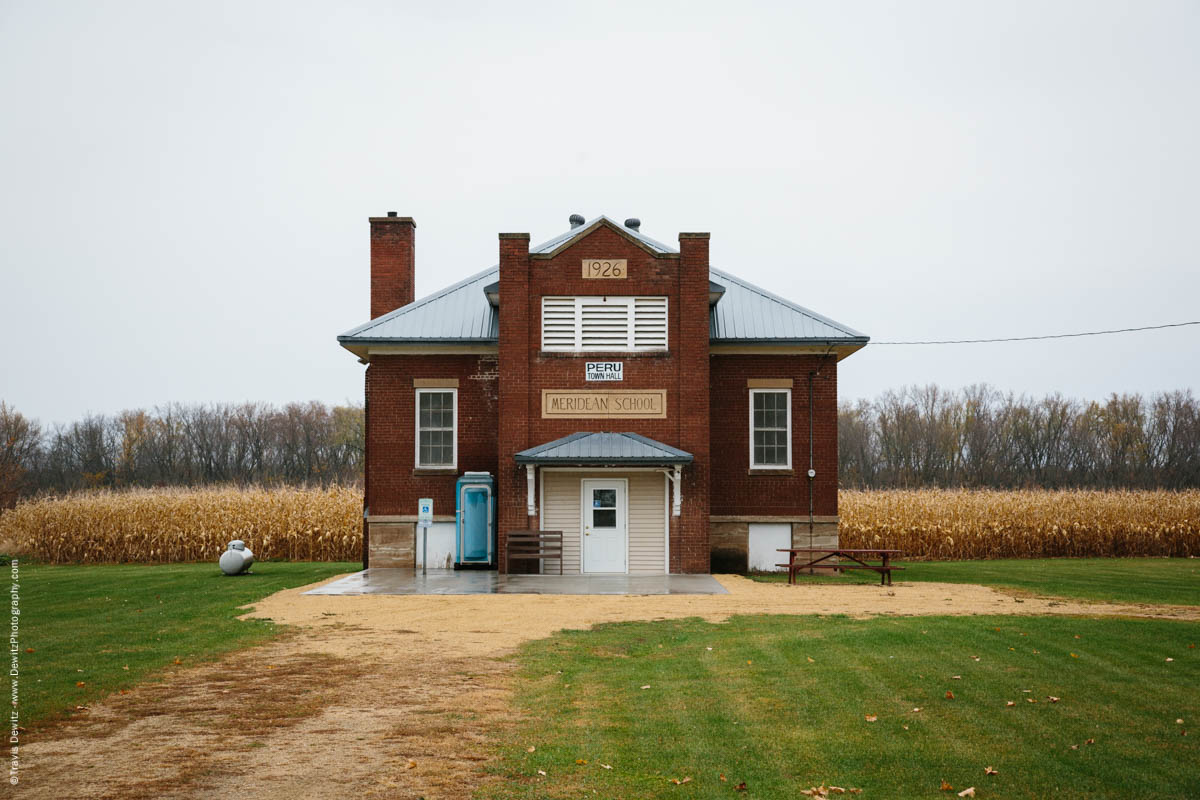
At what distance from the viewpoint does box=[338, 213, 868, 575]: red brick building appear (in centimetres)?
2298

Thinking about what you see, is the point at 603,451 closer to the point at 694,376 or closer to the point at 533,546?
the point at 533,546

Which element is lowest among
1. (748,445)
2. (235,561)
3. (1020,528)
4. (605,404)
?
(235,561)

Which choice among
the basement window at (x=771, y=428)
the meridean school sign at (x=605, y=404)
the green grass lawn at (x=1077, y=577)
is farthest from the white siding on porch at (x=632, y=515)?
the basement window at (x=771, y=428)

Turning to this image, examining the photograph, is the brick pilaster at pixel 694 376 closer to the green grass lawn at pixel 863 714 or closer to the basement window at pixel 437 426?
the basement window at pixel 437 426

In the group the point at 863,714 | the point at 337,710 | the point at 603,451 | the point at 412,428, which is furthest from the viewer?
the point at 412,428

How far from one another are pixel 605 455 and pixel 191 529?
15.7m

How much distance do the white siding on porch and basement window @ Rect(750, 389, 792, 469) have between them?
321 cm

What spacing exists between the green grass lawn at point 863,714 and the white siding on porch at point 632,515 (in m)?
8.97

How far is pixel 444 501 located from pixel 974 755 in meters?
18.1

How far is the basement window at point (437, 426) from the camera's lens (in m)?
24.9

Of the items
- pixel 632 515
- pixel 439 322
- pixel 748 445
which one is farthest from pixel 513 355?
pixel 748 445

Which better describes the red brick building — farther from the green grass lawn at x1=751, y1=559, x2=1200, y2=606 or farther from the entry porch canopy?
the green grass lawn at x1=751, y1=559, x2=1200, y2=606

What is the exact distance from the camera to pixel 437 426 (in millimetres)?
24969

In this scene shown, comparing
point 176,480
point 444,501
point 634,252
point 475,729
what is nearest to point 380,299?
point 444,501
